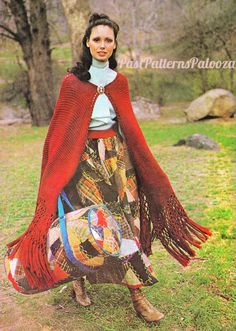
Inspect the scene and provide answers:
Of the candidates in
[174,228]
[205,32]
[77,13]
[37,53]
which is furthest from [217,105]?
[174,228]

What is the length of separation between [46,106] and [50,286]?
45.0ft

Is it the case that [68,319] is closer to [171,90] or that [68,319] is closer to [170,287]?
[170,287]

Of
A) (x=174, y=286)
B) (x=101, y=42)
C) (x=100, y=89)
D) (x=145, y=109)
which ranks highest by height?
(x=101, y=42)

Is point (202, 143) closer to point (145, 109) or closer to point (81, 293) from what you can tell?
point (81, 293)

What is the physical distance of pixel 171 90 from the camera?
2059cm

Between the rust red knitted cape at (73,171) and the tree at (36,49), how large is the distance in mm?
13107

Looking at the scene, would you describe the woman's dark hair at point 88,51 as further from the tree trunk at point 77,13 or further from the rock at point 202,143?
the tree trunk at point 77,13

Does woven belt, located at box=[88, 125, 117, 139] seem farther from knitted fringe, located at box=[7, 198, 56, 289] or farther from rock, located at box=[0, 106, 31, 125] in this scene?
rock, located at box=[0, 106, 31, 125]

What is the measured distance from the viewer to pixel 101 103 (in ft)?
10.1

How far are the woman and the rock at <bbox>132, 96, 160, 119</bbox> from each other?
14306mm

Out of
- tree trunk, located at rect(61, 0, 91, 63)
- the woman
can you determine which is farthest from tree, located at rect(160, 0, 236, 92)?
the woman

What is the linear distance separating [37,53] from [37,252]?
13.7 meters

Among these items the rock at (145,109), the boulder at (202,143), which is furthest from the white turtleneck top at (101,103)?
the rock at (145,109)

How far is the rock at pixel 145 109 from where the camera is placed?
17625 mm
